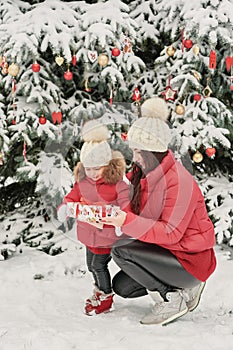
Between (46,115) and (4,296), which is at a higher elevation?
(46,115)

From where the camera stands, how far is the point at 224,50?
4758mm

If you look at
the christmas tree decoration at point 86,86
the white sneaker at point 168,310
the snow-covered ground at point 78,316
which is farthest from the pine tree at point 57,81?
the white sneaker at point 168,310

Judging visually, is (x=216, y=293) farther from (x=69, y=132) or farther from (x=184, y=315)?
(x=69, y=132)

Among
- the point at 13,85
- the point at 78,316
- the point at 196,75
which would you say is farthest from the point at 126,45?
the point at 78,316

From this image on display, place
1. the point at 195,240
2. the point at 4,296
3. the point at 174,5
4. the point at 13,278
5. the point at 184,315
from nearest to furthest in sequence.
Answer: the point at 195,240
the point at 184,315
the point at 4,296
the point at 13,278
the point at 174,5

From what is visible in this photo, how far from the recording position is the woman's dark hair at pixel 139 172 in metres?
3.09

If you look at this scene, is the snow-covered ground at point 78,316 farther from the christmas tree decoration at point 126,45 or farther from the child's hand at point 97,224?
the christmas tree decoration at point 126,45

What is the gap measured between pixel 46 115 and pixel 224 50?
181cm

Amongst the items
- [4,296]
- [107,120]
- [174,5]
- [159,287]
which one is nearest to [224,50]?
[174,5]

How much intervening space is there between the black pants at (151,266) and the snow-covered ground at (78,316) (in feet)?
0.83

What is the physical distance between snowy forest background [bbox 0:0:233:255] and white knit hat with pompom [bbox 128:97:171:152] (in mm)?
1129

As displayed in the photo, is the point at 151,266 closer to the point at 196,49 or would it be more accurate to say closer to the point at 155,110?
the point at 155,110

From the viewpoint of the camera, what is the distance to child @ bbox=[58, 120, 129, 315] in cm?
322

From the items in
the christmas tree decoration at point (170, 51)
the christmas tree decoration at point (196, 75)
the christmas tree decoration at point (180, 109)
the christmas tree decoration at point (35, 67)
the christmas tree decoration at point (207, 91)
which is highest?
the christmas tree decoration at point (170, 51)
